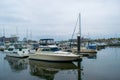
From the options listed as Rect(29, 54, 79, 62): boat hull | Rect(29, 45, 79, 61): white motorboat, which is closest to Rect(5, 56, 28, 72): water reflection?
Rect(29, 45, 79, 61): white motorboat

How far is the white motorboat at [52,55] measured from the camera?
29.0 meters

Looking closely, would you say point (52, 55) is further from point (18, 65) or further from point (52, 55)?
point (18, 65)

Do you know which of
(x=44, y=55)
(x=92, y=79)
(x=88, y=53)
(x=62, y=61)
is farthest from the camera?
(x=88, y=53)

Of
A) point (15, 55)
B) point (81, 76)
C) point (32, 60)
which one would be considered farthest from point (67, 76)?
point (15, 55)

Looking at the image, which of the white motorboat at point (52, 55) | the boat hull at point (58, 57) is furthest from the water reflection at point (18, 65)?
the boat hull at point (58, 57)

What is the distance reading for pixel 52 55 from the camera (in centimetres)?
3002

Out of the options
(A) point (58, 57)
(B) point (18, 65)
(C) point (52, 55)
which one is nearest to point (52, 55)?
(C) point (52, 55)

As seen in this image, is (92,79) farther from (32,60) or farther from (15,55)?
(15,55)

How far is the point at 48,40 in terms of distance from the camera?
36781mm

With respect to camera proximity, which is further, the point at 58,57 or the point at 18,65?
the point at 58,57

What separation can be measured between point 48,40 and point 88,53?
12054 mm

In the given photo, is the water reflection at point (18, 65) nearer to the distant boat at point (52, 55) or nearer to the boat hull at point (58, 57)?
the distant boat at point (52, 55)

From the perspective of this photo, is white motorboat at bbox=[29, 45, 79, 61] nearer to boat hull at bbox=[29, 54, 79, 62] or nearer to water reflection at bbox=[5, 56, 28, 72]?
boat hull at bbox=[29, 54, 79, 62]

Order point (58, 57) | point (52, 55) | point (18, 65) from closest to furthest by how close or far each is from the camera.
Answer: point (18, 65), point (58, 57), point (52, 55)
